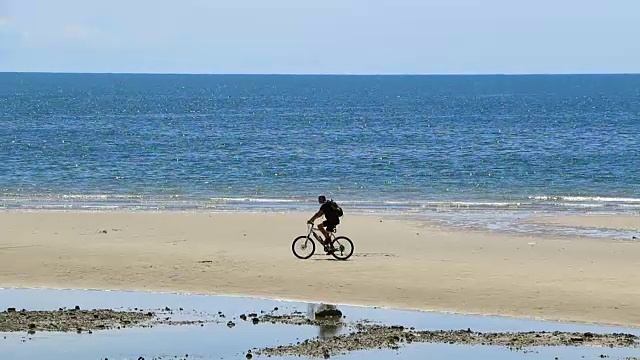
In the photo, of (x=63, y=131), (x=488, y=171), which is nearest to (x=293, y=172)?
(x=488, y=171)

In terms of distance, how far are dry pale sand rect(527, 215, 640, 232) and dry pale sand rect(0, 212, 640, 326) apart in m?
4.08

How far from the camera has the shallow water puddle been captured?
16625 mm

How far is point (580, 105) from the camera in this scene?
152m

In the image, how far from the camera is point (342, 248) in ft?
86.7

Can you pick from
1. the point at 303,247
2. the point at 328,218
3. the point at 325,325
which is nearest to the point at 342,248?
the point at 328,218

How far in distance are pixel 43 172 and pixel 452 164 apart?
22.1 m

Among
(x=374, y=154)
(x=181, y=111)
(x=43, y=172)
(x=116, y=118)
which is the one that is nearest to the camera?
(x=43, y=172)

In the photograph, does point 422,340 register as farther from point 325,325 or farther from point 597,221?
point 597,221

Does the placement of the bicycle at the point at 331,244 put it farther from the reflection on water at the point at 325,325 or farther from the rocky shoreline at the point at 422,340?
the rocky shoreline at the point at 422,340

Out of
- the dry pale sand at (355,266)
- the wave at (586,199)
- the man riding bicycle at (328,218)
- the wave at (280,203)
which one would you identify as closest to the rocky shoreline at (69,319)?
the dry pale sand at (355,266)

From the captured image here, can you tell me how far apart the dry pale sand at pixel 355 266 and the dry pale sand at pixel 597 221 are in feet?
13.4

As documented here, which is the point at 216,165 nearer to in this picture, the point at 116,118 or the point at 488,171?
the point at 488,171

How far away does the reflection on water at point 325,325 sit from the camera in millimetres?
18031

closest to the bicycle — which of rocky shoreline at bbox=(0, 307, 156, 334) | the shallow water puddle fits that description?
the shallow water puddle
